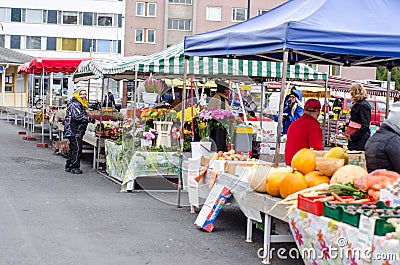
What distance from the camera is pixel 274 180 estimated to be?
6809 millimetres

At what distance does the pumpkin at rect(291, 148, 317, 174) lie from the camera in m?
6.84

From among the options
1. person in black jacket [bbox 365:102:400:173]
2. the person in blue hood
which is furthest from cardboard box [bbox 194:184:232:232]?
the person in blue hood

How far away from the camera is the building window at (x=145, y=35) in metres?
57.6

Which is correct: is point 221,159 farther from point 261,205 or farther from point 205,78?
point 205,78

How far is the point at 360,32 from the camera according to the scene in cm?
718

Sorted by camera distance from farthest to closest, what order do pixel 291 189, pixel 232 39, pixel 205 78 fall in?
pixel 205 78 < pixel 232 39 < pixel 291 189

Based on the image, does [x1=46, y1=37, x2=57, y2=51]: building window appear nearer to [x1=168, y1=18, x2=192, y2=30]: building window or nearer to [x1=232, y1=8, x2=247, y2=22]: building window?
[x1=168, y1=18, x2=192, y2=30]: building window

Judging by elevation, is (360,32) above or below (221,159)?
above

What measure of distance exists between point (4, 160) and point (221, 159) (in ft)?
29.2

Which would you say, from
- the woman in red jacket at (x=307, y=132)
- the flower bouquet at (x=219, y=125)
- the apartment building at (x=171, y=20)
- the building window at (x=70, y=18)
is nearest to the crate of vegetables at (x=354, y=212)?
the woman in red jacket at (x=307, y=132)

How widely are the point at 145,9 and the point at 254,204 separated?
170 feet

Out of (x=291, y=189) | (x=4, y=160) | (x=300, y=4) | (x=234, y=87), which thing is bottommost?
(x=4, y=160)

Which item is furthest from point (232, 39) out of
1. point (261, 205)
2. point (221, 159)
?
point (261, 205)

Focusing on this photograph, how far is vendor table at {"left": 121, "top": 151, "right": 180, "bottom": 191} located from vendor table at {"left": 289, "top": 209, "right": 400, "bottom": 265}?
5294mm
